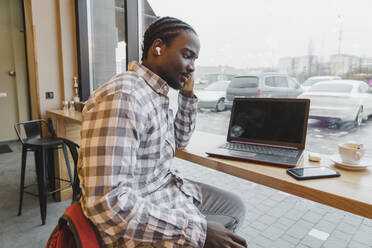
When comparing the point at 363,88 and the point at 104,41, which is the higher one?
the point at 104,41

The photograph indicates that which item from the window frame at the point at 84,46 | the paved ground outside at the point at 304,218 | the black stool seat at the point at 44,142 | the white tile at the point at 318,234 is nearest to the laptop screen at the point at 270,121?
the paved ground outside at the point at 304,218

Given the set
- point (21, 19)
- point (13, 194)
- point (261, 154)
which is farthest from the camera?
point (21, 19)

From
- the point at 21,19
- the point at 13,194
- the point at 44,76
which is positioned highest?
the point at 21,19

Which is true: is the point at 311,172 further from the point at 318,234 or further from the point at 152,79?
the point at 318,234

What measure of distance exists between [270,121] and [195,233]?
2.61 ft

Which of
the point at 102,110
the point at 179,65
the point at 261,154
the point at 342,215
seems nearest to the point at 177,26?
the point at 179,65

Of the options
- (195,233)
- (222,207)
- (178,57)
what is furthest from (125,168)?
(222,207)

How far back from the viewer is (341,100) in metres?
1.58

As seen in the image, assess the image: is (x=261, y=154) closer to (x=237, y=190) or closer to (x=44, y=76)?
(x=237, y=190)

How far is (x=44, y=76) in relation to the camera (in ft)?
9.37

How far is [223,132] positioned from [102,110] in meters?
1.50

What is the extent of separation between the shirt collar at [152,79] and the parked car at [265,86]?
97cm

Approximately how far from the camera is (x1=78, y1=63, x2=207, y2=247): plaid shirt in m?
0.72

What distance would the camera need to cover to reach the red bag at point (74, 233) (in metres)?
0.66
